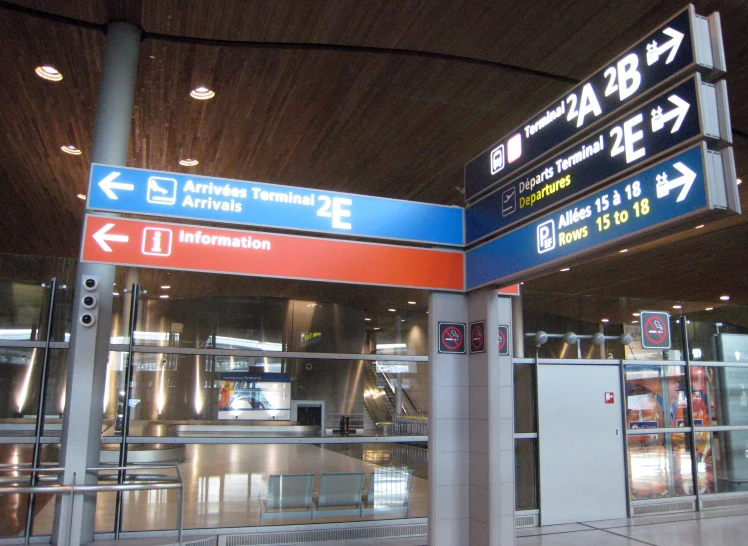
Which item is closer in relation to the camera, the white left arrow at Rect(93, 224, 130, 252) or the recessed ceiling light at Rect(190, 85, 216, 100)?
the white left arrow at Rect(93, 224, 130, 252)

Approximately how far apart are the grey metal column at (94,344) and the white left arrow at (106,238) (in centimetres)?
114

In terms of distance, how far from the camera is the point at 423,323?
1110 cm

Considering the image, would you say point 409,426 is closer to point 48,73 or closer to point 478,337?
point 478,337

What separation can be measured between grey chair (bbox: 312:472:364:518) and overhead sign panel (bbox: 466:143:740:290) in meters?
4.33

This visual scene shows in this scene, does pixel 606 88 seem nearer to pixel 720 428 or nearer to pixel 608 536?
pixel 608 536

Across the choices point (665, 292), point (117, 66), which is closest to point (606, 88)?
point (117, 66)

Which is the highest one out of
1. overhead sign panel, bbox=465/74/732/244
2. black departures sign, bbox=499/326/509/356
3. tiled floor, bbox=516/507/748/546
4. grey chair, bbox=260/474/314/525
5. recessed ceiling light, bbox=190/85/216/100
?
recessed ceiling light, bbox=190/85/216/100

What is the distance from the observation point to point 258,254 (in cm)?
562

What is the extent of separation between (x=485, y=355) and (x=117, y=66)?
16.6ft

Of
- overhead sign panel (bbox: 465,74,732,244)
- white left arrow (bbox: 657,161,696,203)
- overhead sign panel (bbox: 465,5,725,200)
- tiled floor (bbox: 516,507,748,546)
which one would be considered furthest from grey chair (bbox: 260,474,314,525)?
white left arrow (bbox: 657,161,696,203)

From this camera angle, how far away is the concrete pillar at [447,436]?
6.16 metres

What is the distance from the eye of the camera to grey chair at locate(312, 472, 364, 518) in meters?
8.42

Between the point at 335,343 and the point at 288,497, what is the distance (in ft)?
10.7

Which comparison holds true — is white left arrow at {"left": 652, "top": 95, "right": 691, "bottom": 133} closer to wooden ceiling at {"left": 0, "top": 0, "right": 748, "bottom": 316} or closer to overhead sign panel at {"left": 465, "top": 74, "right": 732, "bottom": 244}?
overhead sign panel at {"left": 465, "top": 74, "right": 732, "bottom": 244}
